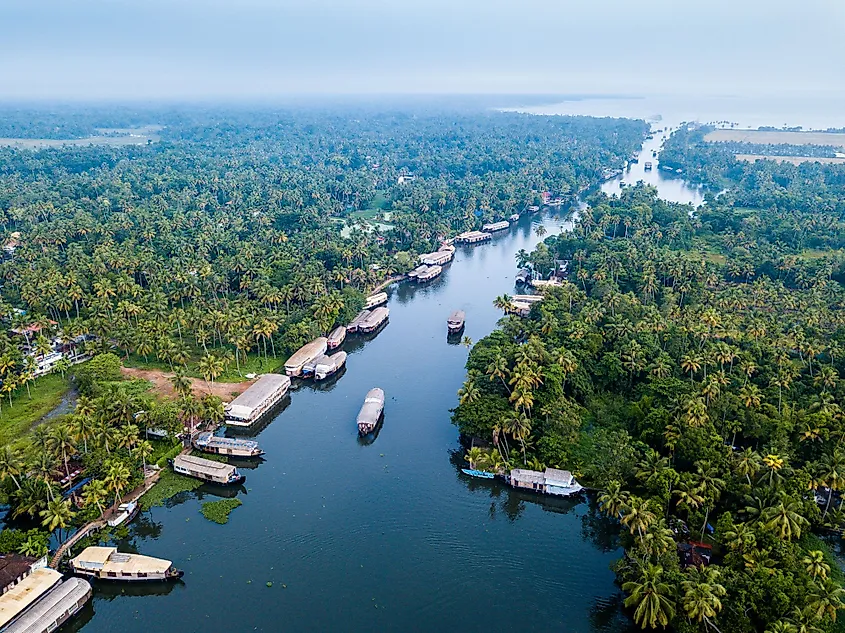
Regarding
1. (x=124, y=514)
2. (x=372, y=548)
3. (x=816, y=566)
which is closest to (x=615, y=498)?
(x=816, y=566)

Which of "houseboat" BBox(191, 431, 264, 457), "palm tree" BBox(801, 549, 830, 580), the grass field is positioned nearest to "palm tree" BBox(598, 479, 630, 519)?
"palm tree" BBox(801, 549, 830, 580)

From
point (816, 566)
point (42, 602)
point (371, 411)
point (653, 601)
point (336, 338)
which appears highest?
point (816, 566)

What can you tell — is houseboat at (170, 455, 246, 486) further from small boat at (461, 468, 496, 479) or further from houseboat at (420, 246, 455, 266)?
houseboat at (420, 246, 455, 266)

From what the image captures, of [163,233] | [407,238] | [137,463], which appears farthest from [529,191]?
[137,463]

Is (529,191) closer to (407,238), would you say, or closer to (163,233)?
(407,238)

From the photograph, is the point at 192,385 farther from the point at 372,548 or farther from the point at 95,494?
the point at 372,548

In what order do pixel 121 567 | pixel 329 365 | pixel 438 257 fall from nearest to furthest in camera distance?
pixel 121 567
pixel 329 365
pixel 438 257
